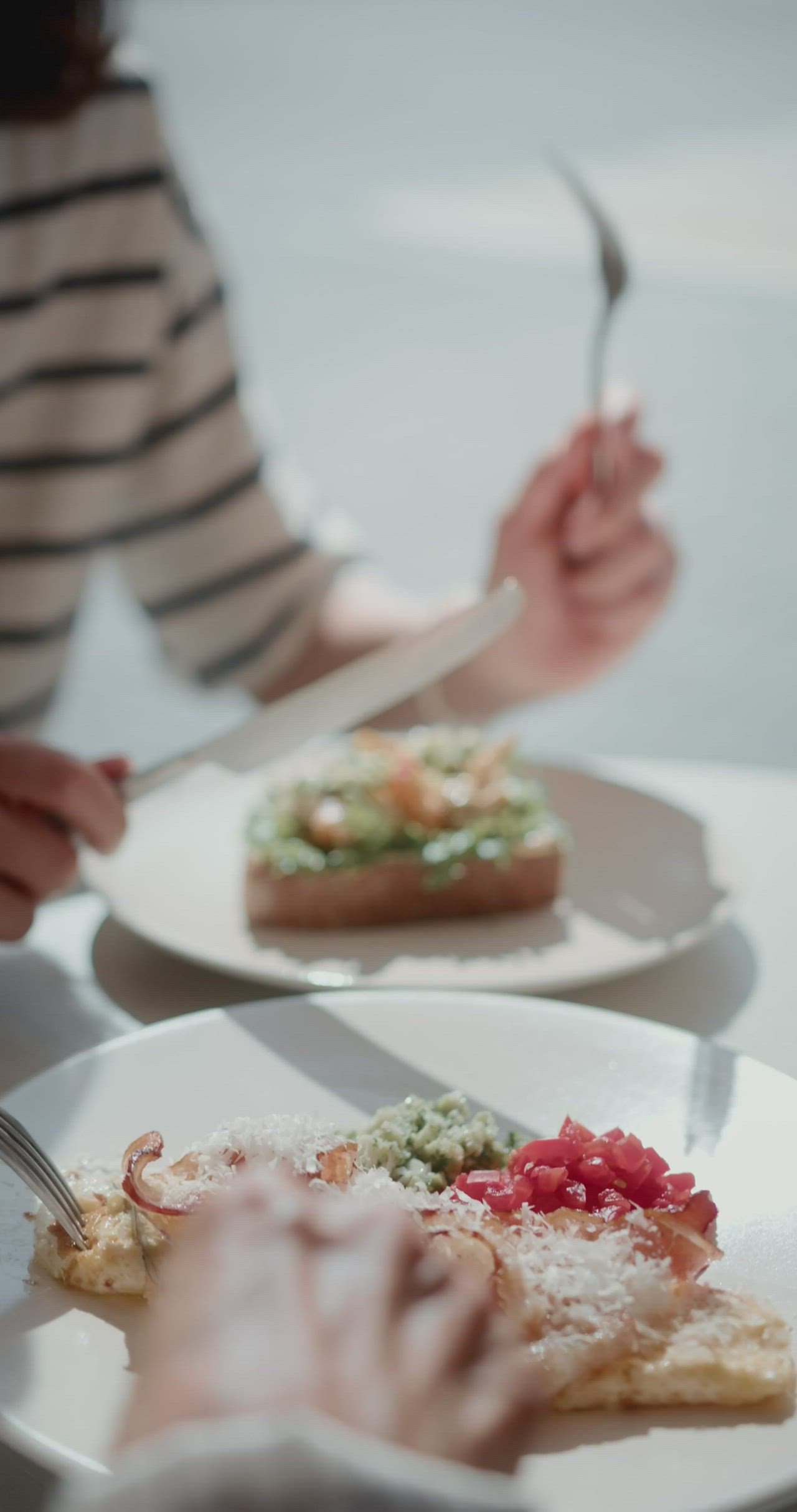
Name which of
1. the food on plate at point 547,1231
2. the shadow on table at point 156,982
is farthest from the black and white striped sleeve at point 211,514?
the food on plate at point 547,1231

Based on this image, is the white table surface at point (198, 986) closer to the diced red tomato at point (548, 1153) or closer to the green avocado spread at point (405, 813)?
the green avocado spread at point (405, 813)

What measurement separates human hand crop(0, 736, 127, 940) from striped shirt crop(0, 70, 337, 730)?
0.88 metres

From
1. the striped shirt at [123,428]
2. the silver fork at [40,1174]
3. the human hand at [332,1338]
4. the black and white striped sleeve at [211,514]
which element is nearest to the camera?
the human hand at [332,1338]

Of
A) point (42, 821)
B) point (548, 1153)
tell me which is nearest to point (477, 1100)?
point (548, 1153)

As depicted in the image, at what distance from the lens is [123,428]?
2.04 m

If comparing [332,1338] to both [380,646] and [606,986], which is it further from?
[380,646]

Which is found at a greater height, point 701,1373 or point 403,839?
point 701,1373

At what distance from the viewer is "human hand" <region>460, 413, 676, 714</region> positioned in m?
1.67

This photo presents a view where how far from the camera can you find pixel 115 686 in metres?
4.87

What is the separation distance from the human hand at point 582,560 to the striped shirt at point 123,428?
0.42 metres

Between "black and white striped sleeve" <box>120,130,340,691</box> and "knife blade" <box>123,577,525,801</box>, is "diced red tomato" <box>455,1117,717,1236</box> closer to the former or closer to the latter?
"knife blade" <box>123,577,525,801</box>

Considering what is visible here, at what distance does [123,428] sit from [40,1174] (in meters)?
1.43

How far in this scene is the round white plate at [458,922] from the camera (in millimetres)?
1263

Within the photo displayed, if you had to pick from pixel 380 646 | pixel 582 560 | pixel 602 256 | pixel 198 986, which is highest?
pixel 602 256
